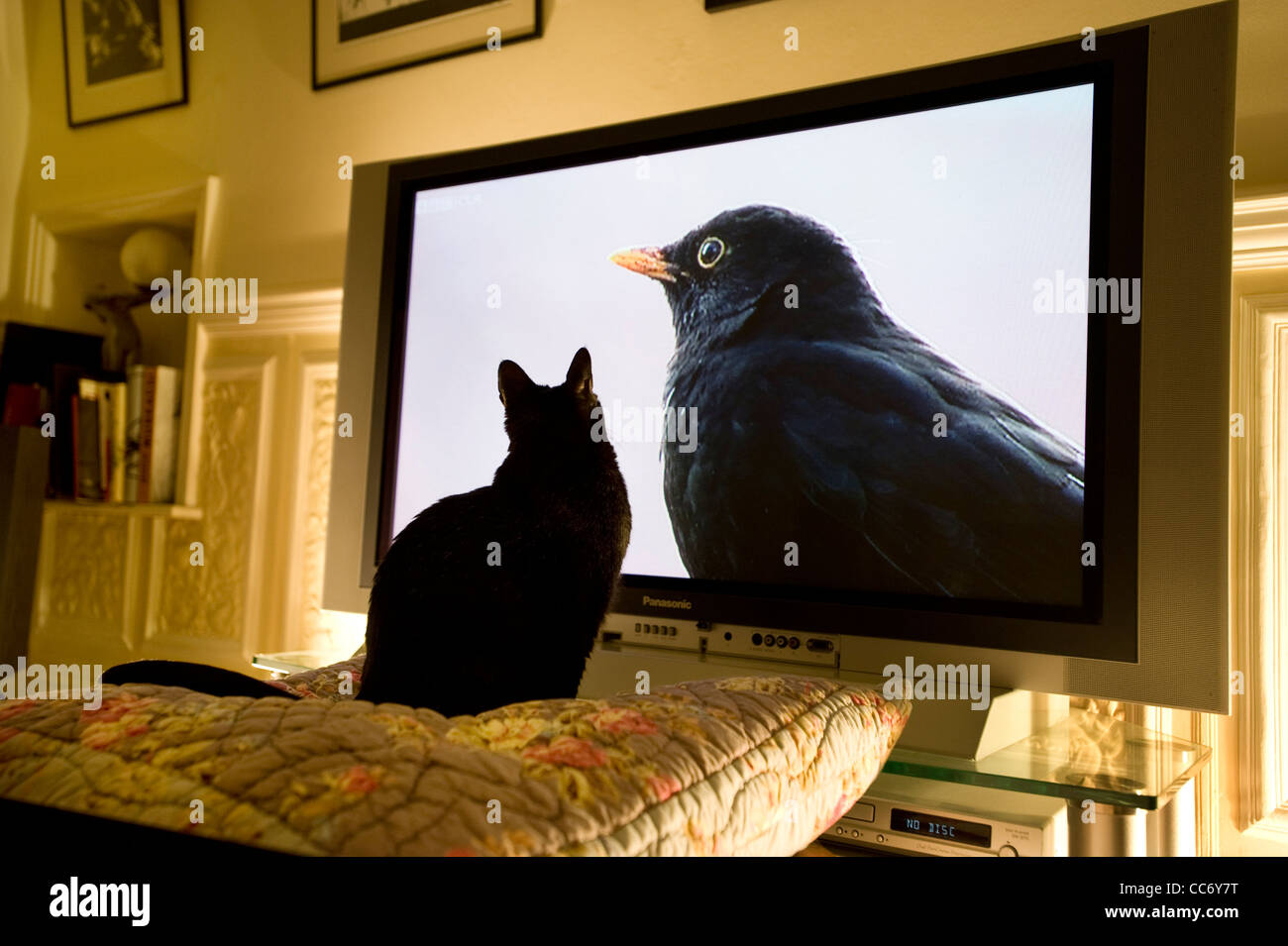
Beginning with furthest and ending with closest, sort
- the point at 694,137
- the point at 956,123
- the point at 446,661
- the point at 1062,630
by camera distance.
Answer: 1. the point at 694,137
2. the point at 956,123
3. the point at 1062,630
4. the point at 446,661

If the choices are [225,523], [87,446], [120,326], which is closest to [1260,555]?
[225,523]

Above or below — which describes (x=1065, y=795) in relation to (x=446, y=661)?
below

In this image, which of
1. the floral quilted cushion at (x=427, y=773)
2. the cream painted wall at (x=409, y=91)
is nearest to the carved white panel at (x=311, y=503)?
the cream painted wall at (x=409, y=91)

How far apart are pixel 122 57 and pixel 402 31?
3.51 feet

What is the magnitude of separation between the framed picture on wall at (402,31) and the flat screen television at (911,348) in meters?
0.63

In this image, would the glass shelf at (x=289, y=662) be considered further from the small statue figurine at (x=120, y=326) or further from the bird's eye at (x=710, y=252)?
the small statue figurine at (x=120, y=326)

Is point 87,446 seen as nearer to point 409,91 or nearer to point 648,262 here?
point 409,91

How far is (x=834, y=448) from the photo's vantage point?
46.3 inches

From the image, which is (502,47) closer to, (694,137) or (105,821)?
(694,137)

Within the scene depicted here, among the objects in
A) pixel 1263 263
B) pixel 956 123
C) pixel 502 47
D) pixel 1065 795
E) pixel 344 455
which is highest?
pixel 502 47

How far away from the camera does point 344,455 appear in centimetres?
164
